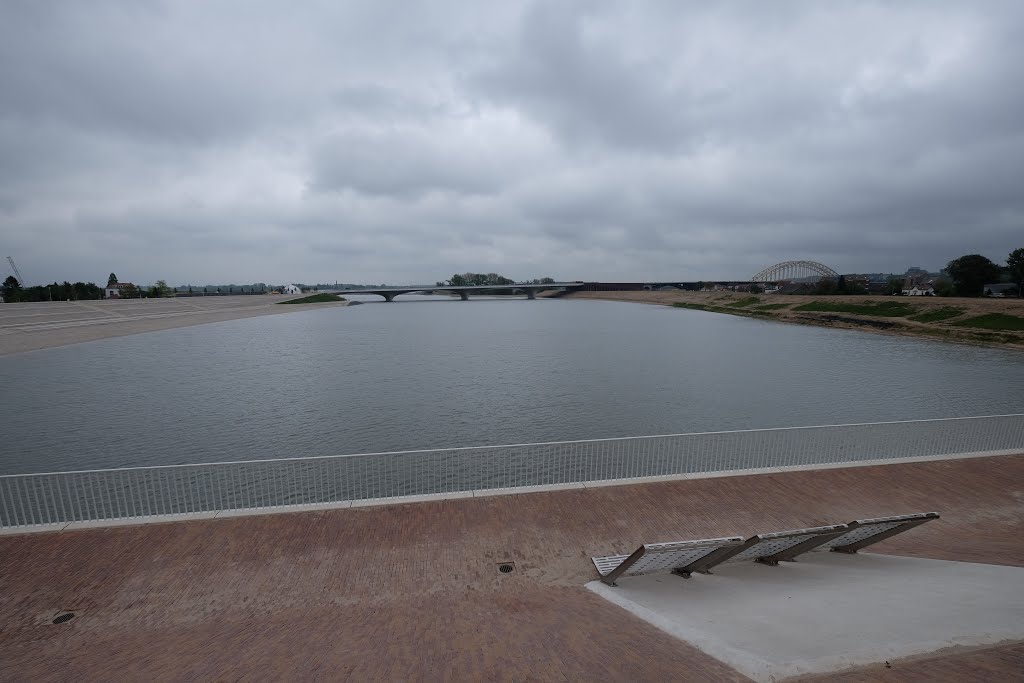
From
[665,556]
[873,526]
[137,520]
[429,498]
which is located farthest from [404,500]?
[873,526]

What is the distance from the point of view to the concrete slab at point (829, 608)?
Result: 16.6 feet

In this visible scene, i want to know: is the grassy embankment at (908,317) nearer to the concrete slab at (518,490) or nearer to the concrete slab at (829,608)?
the concrete slab at (829,608)

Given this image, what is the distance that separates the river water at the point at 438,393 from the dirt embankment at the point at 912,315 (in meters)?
5.71

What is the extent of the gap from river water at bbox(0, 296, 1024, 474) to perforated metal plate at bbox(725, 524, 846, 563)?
10.8 m

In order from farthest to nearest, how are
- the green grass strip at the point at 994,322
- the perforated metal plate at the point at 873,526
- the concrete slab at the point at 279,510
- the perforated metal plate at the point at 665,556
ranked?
1. the green grass strip at the point at 994,322
2. the concrete slab at the point at 279,510
3. the perforated metal plate at the point at 873,526
4. the perforated metal plate at the point at 665,556

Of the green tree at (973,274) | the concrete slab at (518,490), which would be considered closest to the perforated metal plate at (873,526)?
the concrete slab at (518,490)

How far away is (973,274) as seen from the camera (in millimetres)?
84125

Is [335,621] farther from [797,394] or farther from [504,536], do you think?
[797,394]

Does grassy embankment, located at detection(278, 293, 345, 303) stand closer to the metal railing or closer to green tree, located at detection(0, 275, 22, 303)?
green tree, located at detection(0, 275, 22, 303)

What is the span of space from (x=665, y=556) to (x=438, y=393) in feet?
63.8

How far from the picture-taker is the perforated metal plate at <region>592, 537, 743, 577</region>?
656 centimetres

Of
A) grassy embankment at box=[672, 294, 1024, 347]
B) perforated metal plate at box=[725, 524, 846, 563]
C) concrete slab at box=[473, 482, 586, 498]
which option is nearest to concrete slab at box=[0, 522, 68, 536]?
concrete slab at box=[473, 482, 586, 498]

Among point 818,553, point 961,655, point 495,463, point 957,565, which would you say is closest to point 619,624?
point 961,655

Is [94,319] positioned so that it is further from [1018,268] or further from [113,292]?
[1018,268]
